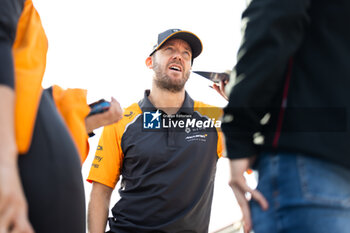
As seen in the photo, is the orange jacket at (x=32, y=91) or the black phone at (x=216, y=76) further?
the black phone at (x=216, y=76)

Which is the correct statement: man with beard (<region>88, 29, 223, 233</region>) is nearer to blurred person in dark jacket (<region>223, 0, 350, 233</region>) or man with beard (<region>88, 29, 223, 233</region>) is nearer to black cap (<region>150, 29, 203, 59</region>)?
black cap (<region>150, 29, 203, 59</region>)

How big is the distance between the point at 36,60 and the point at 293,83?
70 centimetres

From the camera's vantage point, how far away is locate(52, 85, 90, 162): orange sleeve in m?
0.94

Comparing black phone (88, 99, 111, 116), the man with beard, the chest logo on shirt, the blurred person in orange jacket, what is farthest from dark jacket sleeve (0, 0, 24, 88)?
the chest logo on shirt

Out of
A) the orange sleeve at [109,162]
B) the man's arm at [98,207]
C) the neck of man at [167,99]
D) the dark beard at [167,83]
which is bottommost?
the man's arm at [98,207]

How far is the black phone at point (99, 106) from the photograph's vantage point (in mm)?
1173

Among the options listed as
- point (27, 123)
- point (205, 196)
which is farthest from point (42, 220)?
point (205, 196)

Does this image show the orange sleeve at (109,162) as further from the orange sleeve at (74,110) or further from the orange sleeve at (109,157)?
the orange sleeve at (74,110)

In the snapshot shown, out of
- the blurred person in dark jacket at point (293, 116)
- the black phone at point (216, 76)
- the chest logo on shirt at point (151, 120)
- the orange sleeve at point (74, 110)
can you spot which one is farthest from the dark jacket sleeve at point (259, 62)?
the chest logo on shirt at point (151, 120)

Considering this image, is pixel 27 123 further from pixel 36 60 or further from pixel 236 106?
pixel 236 106

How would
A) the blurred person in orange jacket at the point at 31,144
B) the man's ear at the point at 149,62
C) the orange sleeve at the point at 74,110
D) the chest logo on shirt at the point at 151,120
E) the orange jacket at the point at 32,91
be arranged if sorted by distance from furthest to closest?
1. the man's ear at the point at 149,62
2. the chest logo on shirt at the point at 151,120
3. the orange sleeve at the point at 74,110
4. the orange jacket at the point at 32,91
5. the blurred person in orange jacket at the point at 31,144

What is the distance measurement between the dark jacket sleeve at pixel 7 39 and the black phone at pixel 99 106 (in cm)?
49

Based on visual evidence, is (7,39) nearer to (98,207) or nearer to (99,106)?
(99,106)

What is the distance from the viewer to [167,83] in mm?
2795
